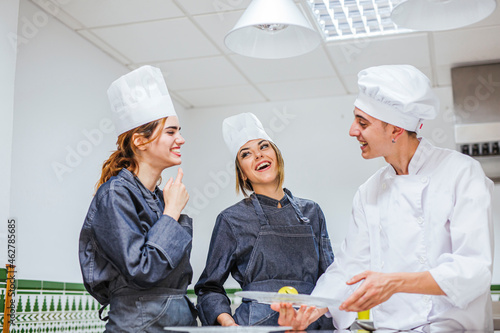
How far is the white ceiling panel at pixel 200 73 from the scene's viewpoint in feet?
13.1

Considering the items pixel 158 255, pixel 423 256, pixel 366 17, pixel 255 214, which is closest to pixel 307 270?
pixel 255 214

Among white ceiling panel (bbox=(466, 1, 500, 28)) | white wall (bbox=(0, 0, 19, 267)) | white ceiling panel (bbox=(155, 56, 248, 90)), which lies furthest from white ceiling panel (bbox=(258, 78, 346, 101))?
white wall (bbox=(0, 0, 19, 267))

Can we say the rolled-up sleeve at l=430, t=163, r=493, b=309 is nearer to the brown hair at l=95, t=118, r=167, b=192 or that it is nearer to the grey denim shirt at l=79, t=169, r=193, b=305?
the grey denim shirt at l=79, t=169, r=193, b=305

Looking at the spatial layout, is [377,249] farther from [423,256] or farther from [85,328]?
[85,328]

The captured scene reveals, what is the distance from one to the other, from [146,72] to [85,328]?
6.94ft

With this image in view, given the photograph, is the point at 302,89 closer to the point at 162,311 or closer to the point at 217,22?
the point at 217,22

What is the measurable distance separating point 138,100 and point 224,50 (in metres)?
1.97

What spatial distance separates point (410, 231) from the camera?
166 cm

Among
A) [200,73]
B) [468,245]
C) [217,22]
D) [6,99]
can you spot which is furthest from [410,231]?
[200,73]

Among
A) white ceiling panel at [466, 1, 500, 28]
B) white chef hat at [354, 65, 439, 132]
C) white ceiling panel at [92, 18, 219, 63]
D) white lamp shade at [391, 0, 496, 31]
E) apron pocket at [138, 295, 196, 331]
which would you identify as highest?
white ceiling panel at [92, 18, 219, 63]

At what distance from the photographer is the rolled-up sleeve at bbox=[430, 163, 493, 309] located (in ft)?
4.76

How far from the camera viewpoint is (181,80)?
432cm

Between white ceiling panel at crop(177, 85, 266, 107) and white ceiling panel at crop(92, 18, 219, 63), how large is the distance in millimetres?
732

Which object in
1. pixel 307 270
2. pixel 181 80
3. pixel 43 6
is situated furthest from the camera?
pixel 181 80
